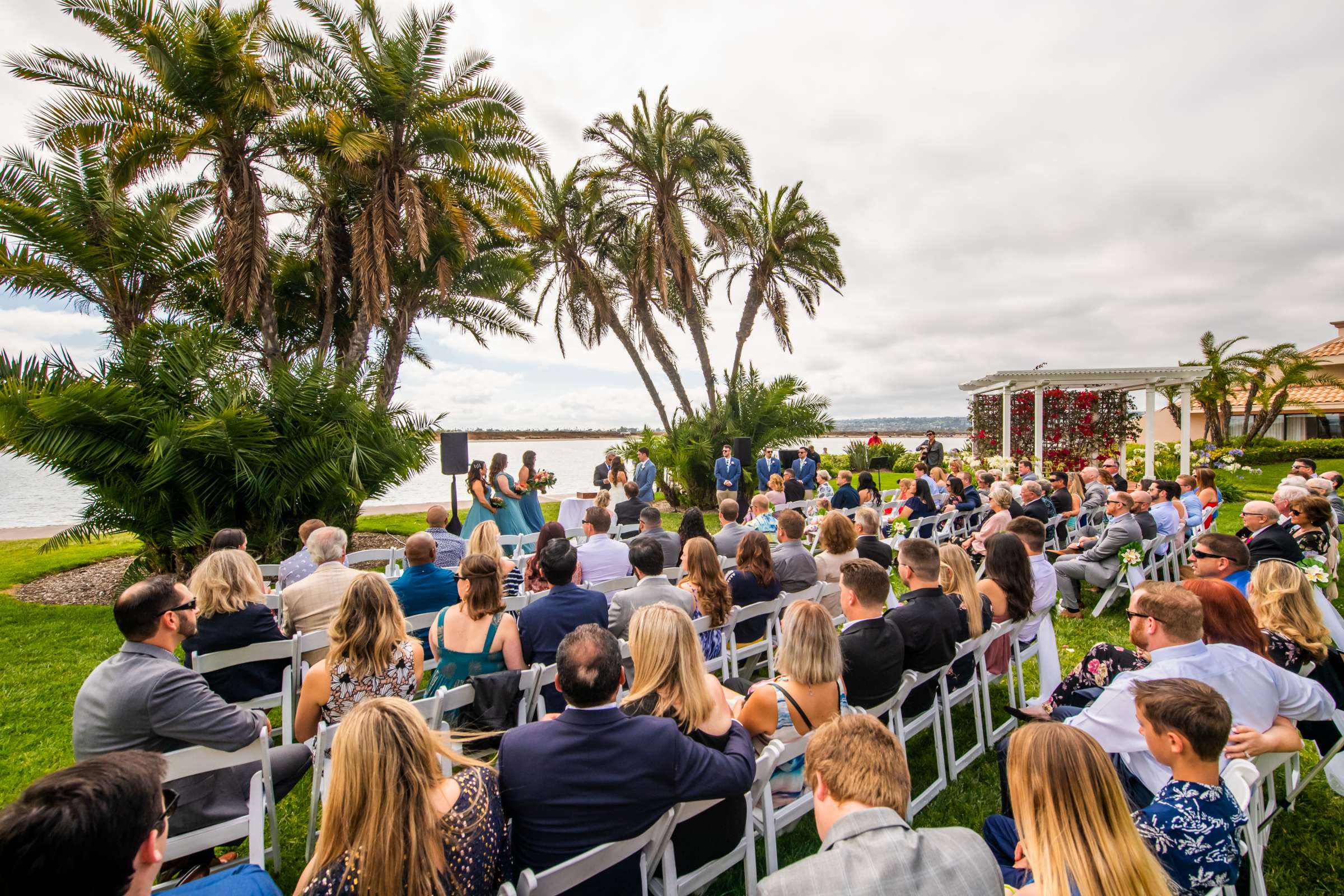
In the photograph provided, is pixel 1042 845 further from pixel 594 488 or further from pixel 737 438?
pixel 594 488

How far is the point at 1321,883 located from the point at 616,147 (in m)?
17.2

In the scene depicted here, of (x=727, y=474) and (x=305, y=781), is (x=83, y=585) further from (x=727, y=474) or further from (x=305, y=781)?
(x=727, y=474)

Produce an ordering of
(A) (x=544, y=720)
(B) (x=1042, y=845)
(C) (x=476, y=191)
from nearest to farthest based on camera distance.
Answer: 1. (B) (x=1042, y=845)
2. (A) (x=544, y=720)
3. (C) (x=476, y=191)

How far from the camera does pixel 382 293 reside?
1156 centimetres

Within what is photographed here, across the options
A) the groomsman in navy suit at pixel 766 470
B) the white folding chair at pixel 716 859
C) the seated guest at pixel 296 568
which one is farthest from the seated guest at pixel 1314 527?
the groomsman in navy suit at pixel 766 470

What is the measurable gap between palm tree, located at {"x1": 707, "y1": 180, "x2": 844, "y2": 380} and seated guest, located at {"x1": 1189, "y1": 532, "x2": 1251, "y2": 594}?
47.5ft

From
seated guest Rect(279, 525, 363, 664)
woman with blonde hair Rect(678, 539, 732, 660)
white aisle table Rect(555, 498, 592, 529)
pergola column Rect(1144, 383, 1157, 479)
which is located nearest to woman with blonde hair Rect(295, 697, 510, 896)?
woman with blonde hair Rect(678, 539, 732, 660)

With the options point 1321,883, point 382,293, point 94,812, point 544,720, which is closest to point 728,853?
point 544,720

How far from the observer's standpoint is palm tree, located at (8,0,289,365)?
9.74 m

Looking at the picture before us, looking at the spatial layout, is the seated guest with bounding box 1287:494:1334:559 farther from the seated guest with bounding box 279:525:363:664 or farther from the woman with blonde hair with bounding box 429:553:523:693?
the seated guest with bounding box 279:525:363:664

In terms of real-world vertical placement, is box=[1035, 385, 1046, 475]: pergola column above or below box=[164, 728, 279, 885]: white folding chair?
above

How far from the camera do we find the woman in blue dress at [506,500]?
945 cm

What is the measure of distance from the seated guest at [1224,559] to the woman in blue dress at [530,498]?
7.59 metres

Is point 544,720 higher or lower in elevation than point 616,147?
lower
